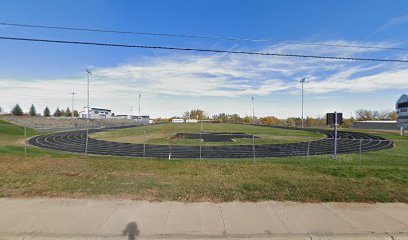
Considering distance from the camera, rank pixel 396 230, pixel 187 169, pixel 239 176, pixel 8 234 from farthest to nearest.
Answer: pixel 187 169 → pixel 239 176 → pixel 396 230 → pixel 8 234

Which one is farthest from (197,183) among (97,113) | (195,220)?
(97,113)

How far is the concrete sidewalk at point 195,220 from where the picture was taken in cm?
401

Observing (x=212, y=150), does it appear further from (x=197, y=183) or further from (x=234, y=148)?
(x=197, y=183)

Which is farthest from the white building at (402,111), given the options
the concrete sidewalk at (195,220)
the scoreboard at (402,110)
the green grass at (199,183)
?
the concrete sidewalk at (195,220)

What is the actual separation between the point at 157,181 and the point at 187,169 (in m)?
1.68

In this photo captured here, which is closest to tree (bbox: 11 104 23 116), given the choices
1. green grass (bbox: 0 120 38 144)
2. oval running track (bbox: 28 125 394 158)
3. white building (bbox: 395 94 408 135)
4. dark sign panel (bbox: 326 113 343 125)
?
green grass (bbox: 0 120 38 144)

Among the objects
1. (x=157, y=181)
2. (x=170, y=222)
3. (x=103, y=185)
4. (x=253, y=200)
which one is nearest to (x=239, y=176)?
(x=253, y=200)

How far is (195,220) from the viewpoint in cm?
445

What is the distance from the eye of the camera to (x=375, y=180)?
22.4 feet

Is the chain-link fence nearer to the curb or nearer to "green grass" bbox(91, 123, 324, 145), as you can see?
"green grass" bbox(91, 123, 324, 145)

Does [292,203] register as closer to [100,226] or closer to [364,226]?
[364,226]

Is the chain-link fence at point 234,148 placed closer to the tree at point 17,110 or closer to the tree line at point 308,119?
the tree line at point 308,119

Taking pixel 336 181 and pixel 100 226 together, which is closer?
pixel 100 226

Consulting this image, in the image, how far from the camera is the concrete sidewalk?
4012 mm
